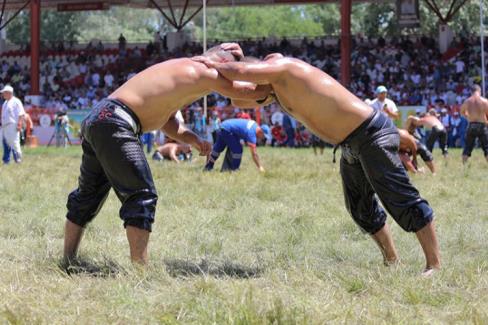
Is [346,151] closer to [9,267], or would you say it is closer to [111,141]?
[111,141]

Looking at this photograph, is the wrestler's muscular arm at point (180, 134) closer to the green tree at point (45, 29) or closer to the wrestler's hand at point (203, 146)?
the wrestler's hand at point (203, 146)

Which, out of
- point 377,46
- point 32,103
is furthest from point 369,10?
point 32,103

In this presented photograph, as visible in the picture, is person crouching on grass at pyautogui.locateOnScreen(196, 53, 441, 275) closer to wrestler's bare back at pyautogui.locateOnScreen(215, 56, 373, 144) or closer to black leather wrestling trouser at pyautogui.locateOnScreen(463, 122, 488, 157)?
wrestler's bare back at pyautogui.locateOnScreen(215, 56, 373, 144)

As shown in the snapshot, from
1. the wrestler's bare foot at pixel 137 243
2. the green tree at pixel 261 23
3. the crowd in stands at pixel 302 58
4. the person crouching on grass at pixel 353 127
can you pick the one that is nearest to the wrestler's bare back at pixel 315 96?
the person crouching on grass at pixel 353 127

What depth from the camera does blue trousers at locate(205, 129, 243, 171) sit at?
13.4 metres

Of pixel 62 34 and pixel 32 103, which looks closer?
pixel 32 103

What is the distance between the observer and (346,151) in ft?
17.2

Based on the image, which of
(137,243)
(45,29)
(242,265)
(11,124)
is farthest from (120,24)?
(137,243)

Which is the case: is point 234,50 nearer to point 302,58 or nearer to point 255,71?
point 255,71

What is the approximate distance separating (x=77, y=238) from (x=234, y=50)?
1.65 m

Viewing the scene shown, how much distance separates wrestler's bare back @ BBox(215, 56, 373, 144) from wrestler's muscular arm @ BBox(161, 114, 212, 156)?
32.0 inches

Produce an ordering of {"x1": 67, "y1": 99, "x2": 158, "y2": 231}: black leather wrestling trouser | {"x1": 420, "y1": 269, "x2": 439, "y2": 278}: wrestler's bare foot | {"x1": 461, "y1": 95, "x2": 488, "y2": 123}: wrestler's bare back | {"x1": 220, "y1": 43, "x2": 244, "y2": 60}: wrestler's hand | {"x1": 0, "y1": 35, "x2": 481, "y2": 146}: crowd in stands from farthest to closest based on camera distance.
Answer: {"x1": 0, "y1": 35, "x2": 481, "y2": 146}: crowd in stands
{"x1": 461, "y1": 95, "x2": 488, "y2": 123}: wrestler's bare back
{"x1": 220, "y1": 43, "x2": 244, "y2": 60}: wrestler's hand
{"x1": 67, "y1": 99, "x2": 158, "y2": 231}: black leather wrestling trouser
{"x1": 420, "y1": 269, "x2": 439, "y2": 278}: wrestler's bare foot

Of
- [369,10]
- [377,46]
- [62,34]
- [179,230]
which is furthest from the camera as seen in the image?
[62,34]

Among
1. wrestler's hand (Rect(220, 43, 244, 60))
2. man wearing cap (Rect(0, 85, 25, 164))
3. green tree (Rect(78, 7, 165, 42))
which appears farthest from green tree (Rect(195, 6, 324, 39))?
wrestler's hand (Rect(220, 43, 244, 60))
